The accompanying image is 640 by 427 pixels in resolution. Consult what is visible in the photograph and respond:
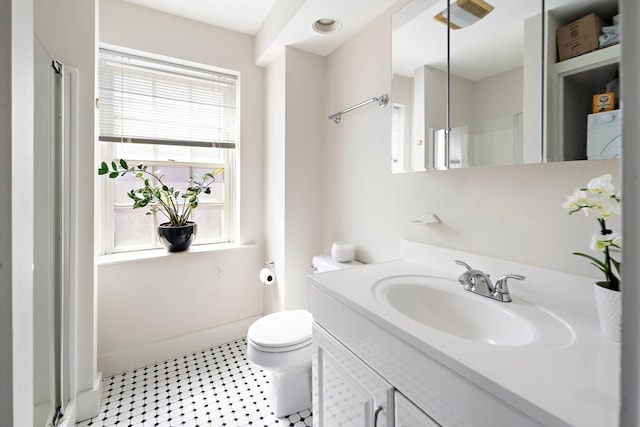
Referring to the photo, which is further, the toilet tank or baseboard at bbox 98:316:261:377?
baseboard at bbox 98:316:261:377

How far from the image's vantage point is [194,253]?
2.04 metres

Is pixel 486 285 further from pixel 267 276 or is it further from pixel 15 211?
pixel 267 276

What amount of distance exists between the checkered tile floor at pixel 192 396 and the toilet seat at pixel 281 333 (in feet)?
1.35

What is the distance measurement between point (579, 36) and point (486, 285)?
2.61 feet

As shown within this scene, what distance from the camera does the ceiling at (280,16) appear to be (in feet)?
5.05

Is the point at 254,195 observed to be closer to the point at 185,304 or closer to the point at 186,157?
the point at 186,157

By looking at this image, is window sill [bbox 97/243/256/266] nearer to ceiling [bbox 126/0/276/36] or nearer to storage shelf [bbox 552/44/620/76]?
ceiling [bbox 126/0/276/36]

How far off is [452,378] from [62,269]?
160 cm

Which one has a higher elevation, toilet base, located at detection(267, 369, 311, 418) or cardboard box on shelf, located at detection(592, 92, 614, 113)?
cardboard box on shelf, located at detection(592, 92, 614, 113)

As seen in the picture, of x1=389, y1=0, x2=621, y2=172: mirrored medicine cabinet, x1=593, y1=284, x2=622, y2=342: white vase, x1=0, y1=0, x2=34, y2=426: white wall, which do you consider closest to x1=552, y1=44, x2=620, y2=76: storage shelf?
x1=389, y1=0, x2=621, y2=172: mirrored medicine cabinet

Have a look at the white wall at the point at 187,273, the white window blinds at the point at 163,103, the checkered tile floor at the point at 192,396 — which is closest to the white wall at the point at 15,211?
the checkered tile floor at the point at 192,396

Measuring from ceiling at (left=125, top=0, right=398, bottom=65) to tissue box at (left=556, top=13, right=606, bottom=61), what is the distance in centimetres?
88

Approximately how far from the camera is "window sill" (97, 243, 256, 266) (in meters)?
1.82

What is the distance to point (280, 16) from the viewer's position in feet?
5.82
